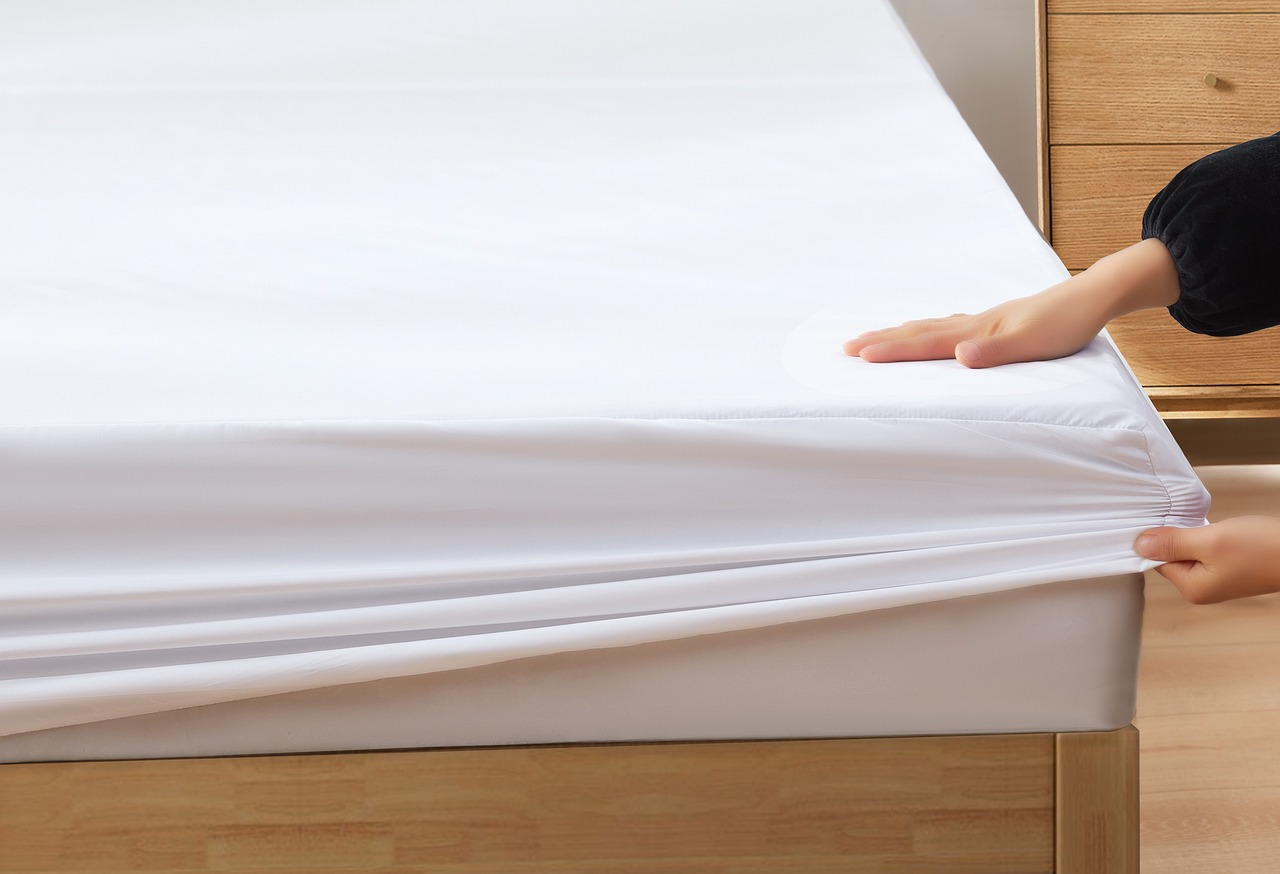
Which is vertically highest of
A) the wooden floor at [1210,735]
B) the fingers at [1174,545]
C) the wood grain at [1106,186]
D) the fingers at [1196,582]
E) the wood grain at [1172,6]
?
the wood grain at [1172,6]

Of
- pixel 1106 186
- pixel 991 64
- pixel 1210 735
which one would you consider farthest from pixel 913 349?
pixel 991 64

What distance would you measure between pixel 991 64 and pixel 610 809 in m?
1.80

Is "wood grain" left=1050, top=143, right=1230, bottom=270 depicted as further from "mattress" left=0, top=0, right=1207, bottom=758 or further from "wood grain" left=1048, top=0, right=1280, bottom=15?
"mattress" left=0, top=0, right=1207, bottom=758

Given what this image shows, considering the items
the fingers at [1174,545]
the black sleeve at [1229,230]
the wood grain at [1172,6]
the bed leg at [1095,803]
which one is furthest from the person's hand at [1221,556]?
the wood grain at [1172,6]

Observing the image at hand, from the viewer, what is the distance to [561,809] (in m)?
0.61

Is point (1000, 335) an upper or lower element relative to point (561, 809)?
upper

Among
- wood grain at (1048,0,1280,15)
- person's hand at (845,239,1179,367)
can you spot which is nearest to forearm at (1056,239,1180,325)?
person's hand at (845,239,1179,367)

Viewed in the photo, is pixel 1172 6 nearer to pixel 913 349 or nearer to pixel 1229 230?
pixel 1229 230

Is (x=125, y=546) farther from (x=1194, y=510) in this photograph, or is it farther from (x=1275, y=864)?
(x=1275, y=864)

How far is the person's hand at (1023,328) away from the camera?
670mm

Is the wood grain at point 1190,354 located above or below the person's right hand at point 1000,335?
below

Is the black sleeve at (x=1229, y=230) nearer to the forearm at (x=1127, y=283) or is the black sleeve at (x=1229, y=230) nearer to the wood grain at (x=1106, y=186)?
the forearm at (x=1127, y=283)

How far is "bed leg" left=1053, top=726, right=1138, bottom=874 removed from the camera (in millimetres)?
615

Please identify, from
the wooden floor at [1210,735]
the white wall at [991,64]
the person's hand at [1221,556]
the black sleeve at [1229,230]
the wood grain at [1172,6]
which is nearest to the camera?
the person's hand at [1221,556]
